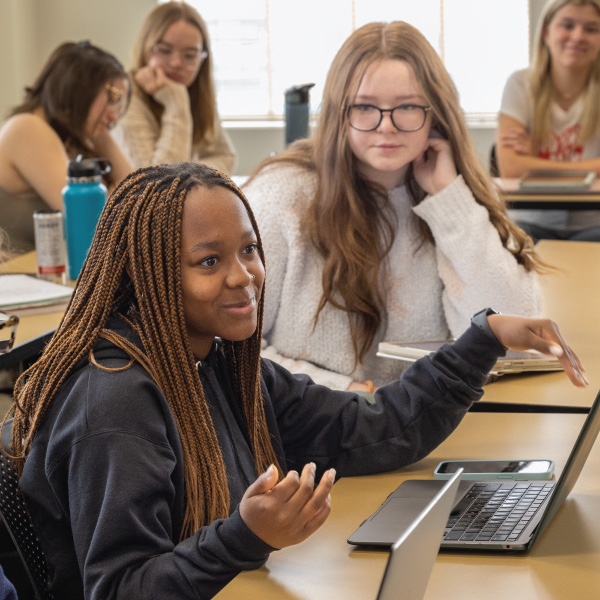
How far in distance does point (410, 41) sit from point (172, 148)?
205cm

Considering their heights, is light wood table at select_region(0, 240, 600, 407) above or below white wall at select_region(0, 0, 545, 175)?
below

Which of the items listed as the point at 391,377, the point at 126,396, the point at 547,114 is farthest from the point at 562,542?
the point at 547,114

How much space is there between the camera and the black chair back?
39.3 inches

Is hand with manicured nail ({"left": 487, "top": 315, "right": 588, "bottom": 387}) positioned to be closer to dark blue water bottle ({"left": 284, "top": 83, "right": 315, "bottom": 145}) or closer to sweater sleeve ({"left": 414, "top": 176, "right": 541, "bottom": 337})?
sweater sleeve ({"left": 414, "top": 176, "right": 541, "bottom": 337})

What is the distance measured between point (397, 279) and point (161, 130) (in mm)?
2201

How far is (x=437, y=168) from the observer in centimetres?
183

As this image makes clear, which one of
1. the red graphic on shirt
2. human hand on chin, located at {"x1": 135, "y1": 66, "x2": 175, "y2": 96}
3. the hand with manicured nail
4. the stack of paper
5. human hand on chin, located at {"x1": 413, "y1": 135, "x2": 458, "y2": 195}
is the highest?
human hand on chin, located at {"x1": 135, "y1": 66, "x2": 175, "y2": 96}

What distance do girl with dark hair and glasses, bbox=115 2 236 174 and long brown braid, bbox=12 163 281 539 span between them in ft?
8.70

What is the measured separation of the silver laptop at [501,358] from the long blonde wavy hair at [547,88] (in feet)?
6.87

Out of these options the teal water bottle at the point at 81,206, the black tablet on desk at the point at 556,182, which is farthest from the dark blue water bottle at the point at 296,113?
the teal water bottle at the point at 81,206

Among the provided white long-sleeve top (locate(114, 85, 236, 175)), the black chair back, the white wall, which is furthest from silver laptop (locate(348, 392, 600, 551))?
the white wall

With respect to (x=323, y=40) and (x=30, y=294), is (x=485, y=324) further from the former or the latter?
(x=323, y=40)

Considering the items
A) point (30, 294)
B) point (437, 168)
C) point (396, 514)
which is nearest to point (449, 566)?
point (396, 514)

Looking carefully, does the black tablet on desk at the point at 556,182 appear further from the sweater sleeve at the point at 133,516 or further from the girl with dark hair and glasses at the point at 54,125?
the sweater sleeve at the point at 133,516
